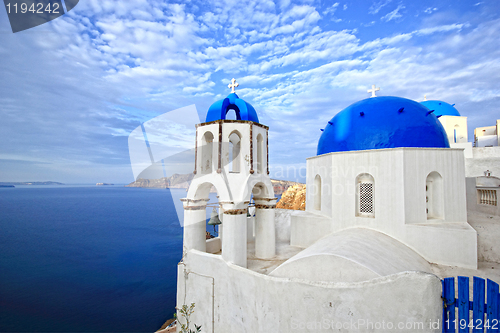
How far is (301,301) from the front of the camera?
17.4 ft

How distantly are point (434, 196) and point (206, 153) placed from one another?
346 inches

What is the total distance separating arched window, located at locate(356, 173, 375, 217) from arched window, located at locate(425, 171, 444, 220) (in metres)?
1.95

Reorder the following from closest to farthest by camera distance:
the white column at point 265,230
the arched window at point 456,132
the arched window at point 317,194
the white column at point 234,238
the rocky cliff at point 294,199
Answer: the white column at point 234,238
the white column at point 265,230
the arched window at point 317,194
the arched window at point 456,132
the rocky cliff at point 294,199

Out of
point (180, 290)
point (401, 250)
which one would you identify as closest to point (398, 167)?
point (401, 250)

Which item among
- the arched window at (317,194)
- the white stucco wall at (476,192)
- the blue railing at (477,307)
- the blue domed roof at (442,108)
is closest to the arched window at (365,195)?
the arched window at (317,194)

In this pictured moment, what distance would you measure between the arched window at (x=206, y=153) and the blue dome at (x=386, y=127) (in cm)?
516

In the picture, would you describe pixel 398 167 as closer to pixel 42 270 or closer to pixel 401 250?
pixel 401 250

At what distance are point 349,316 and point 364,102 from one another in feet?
28.0

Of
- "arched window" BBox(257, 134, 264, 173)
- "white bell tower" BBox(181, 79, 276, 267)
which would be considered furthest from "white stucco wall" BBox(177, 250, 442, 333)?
"arched window" BBox(257, 134, 264, 173)

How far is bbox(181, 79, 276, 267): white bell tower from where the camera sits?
8094mm

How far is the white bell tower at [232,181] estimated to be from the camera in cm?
809

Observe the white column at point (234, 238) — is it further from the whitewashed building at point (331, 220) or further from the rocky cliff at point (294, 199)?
the rocky cliff at point (294, 199)

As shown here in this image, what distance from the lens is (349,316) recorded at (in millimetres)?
4715

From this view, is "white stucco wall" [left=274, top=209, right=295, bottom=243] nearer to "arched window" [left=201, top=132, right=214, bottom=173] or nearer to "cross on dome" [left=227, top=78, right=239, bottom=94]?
"arched window" [left=201, top=132, right=214, bottom=173]
